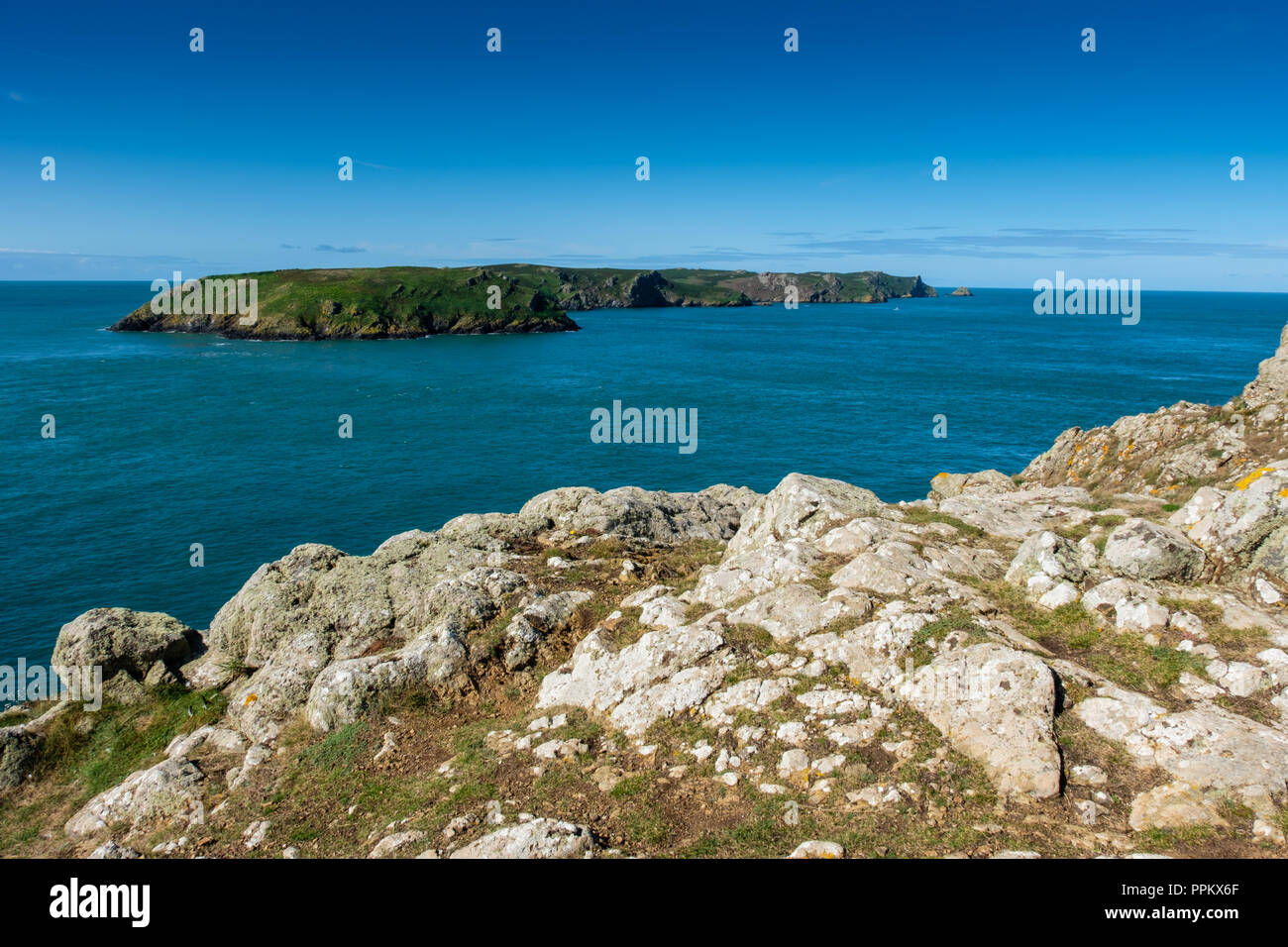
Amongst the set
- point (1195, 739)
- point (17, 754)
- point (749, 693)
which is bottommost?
point (17, 754)

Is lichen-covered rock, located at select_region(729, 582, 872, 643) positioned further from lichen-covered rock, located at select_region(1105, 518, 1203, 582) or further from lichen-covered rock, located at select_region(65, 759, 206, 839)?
lichen-covered rock, located at select_region(65, 759, 206, 839)

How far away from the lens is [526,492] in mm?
62125

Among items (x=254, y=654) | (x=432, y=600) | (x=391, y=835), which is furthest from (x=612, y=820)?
(x=254, y=654)

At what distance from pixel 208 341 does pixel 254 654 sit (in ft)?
549

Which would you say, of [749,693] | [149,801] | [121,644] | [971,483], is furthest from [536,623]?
[971,483]

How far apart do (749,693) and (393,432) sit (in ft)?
250

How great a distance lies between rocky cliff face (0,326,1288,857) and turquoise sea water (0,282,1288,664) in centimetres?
2401

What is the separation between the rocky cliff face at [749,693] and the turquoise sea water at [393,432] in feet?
78.8

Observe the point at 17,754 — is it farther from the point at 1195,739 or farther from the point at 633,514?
the point at 1195,739

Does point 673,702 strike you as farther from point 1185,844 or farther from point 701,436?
point 701,436

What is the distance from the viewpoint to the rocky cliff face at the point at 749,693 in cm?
1102

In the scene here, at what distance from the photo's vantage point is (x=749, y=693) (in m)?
14.1

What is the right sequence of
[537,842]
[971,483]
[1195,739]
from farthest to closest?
[971,483]
[1195,739]
[537,842]

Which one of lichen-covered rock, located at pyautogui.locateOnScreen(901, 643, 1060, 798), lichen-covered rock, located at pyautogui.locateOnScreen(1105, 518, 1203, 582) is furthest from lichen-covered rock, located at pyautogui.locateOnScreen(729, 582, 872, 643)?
lichen-covered rock, located at pyautogui.locateOnScreen(1105, 518, 1203, 582)
